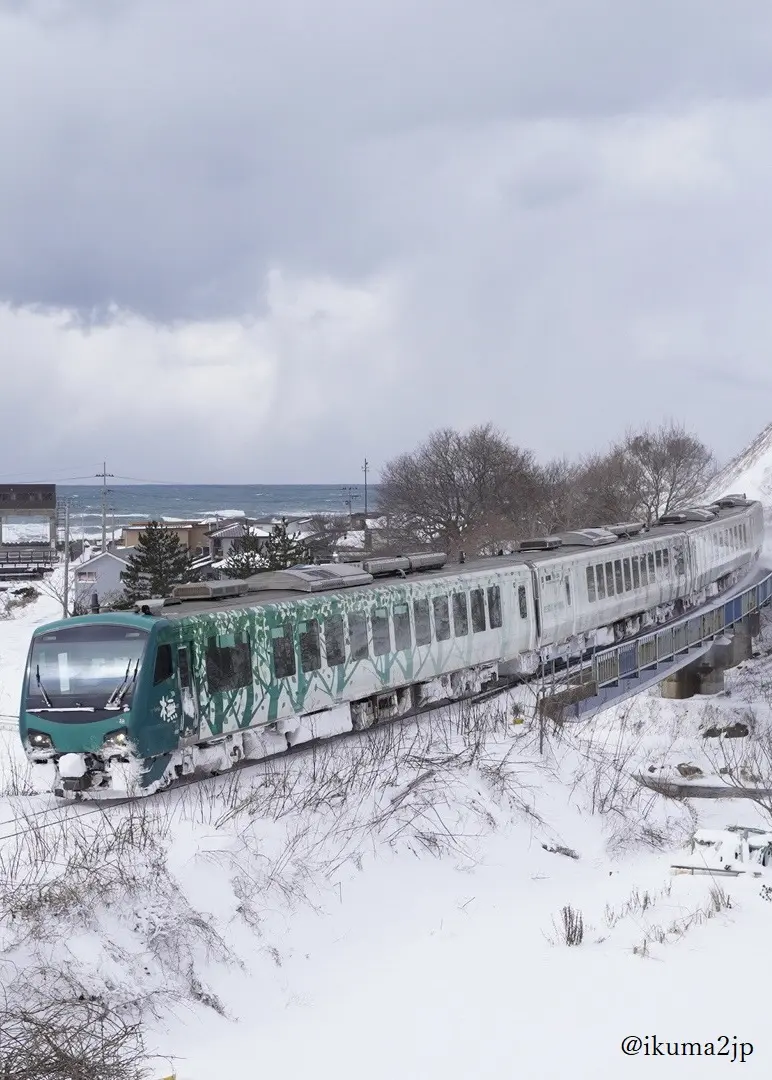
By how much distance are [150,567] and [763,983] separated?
46.1 metres

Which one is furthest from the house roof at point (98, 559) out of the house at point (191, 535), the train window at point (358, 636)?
the train window at point (358, 636)

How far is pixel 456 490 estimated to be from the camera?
245 ft

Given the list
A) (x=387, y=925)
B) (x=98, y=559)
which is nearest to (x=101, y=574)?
(x=98, y=559)

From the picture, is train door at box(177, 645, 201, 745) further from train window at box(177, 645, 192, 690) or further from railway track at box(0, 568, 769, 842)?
railway track at box(0, 568, 769, 842)

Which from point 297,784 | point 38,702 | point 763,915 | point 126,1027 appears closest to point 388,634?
point 297,784

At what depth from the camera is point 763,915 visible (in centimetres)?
1210

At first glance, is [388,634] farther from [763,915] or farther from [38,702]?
[763,915]

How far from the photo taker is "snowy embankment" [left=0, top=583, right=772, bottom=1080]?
349 inches

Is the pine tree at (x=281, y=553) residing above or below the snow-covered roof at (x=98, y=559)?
above

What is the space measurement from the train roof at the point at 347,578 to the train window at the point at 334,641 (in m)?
0.47

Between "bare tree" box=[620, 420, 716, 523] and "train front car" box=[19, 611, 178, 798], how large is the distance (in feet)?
227

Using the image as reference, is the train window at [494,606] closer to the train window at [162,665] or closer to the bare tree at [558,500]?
the train window at [162,665]

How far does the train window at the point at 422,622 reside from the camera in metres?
19.4

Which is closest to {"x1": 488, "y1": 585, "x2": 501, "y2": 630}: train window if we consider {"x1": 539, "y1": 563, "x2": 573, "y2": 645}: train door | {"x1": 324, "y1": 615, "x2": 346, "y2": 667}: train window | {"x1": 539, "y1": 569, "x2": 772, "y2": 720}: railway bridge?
{"x1": 539, "y1": 569, "x2": 772, "y2": 720}: railway bridge
